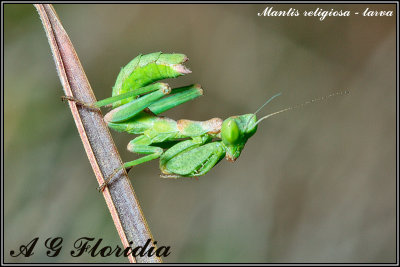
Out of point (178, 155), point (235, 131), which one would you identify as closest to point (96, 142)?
point (178, 155)

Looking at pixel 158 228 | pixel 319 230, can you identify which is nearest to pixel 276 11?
pixel 319 230

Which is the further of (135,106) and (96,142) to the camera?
(135,106)

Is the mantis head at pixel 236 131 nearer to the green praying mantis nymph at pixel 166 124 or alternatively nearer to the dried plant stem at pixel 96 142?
the green praying mantis nymph at pixel 166 124

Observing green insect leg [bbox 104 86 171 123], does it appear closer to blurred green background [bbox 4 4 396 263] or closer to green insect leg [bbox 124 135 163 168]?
green insect leg [bbox 124 135 163 168]

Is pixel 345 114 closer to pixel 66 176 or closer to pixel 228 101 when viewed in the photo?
pixel 228 101

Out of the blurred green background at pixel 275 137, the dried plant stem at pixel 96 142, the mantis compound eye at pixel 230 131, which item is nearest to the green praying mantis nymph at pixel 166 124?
the mantis compound eye at pixel 230 131

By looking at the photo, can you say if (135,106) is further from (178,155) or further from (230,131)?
(230,131)
